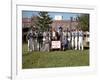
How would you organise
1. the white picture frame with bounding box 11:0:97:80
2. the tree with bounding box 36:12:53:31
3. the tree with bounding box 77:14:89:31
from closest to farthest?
the white picture frame with bounding box 11:0:97:80 < the tree with bounding box 36:12:53:31 < the tree with bounding box 77:14:89:31

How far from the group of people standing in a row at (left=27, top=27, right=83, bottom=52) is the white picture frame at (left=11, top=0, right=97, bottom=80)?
0.12m

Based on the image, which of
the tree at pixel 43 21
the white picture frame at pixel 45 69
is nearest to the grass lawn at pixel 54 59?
the white picture frame at pixel 45 69

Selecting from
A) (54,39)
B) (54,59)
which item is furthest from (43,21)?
(54,59)

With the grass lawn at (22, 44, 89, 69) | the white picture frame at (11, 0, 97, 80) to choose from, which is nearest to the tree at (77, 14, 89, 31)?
the white picture frame at (11, 0, 97, 80)

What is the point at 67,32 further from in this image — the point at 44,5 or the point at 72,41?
the point at 44,5

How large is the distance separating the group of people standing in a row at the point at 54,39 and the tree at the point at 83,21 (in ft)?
0.17

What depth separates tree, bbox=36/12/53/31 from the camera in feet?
6.34

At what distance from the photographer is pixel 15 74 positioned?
1.83m

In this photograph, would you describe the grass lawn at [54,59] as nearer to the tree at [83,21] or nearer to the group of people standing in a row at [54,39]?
the group of people standing in a row at [54,39]

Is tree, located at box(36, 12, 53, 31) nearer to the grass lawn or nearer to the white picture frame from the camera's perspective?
the white picture frame

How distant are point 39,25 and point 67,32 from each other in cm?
30

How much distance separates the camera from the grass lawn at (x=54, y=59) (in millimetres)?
1881

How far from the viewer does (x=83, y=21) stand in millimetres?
2068

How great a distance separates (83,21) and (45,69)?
0.65m
